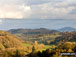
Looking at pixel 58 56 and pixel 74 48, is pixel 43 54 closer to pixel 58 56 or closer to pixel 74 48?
pixel 74 48

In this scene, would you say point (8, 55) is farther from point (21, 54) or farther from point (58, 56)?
point (58, 56)

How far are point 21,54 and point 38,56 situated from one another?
16.0m

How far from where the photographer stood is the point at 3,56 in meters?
140

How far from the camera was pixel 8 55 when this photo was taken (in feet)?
463

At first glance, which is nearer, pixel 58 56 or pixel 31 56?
pixel 58 56

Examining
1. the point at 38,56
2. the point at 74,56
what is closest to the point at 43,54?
the point at 38,56

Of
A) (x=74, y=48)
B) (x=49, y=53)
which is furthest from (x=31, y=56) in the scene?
(x=74, y=48)

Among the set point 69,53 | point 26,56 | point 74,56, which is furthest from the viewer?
point 26,56

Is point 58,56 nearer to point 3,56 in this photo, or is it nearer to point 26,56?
point 26,56

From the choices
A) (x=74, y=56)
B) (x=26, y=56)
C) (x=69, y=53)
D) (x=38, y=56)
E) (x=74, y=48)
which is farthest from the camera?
(x=26, y=56)

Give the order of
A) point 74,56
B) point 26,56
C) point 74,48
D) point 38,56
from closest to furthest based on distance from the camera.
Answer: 1. point 74,56
2. point 74,48
3. point 38,56
4. point 26,56

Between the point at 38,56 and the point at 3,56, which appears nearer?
the point at 38,56

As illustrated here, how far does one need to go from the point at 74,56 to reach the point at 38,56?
37.0 m

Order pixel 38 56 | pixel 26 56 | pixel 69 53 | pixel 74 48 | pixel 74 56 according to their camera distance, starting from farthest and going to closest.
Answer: pixel 26 56
pixel 38 56
pixel 74 48
pixel 69 53
pixel 74 56
